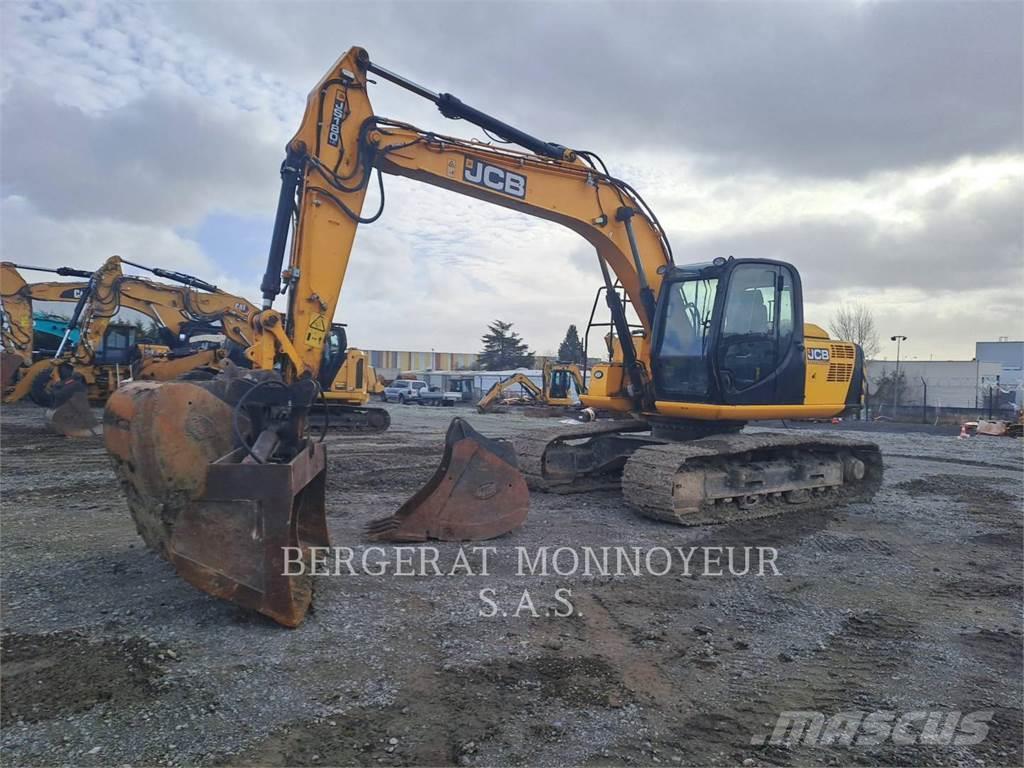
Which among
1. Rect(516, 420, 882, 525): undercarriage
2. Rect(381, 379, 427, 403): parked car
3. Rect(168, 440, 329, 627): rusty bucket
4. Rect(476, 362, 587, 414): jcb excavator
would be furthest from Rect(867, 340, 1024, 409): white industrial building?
Rect(168, 440, 329, 627): rusty bucket

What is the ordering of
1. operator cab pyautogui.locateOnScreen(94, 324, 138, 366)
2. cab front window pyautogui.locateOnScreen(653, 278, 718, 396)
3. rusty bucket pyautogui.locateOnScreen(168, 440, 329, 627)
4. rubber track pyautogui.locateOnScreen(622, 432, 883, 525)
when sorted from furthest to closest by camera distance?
operator cab pyautogui.locateOnScreen(94, 324, 138, 366) → cab front window pyautogui.locateOnScreen(653, 278, 718, 396) → rubber track pyautogui.locateOnScreen(622, 432, 883, 525) → rusty bucket pyautogui.locateOnScreen(168, 440, 329, 627)

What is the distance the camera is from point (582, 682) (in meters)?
3.26

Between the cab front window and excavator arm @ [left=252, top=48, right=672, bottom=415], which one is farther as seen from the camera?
the cab front window

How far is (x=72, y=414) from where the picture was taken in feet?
44.5

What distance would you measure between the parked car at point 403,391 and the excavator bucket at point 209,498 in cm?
3649

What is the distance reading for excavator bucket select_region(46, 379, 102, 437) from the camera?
44.3 feet

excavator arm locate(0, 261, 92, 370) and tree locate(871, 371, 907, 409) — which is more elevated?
excavator arm locate(0, 261, 92, 370)

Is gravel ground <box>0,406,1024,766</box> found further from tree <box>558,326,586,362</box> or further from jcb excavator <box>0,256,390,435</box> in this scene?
tree <box>558,326,586,362</box>

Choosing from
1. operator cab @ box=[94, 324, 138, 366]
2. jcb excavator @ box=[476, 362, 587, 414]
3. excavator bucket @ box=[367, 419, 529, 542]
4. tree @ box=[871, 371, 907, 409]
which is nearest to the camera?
excavator bucket @ box=[367, 419, 529, 542]

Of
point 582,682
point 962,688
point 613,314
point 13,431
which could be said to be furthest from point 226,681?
point 13,431

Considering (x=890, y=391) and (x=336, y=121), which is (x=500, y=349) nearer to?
(x=890, y=391)

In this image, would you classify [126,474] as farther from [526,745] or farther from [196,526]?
[526,745]

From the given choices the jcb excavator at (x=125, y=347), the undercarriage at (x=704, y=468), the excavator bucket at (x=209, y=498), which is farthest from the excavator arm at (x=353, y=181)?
the jcb excavator at (x=125, y=347)

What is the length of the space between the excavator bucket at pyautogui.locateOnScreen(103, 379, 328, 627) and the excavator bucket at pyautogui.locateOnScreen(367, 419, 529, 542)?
1.80 m
